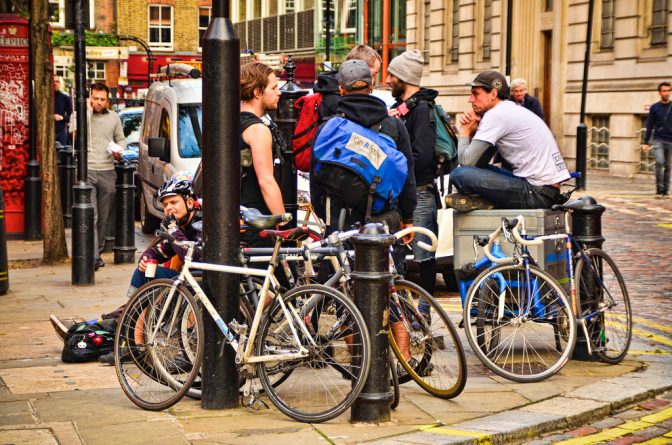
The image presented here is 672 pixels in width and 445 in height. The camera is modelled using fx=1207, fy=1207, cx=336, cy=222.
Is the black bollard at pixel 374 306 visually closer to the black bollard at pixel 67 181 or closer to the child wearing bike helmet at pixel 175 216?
the child wearing bike helmet at pixel 175 216

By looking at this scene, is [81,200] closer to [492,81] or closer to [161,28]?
[492,81]

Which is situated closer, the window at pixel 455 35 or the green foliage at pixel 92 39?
the window at pixel 455 35

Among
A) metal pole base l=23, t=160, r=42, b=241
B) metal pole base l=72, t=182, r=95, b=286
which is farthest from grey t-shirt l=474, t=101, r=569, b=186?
metal pole base l=23, t=160, r=42, b=241

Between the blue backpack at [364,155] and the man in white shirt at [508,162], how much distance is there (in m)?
0.96

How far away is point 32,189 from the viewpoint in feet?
52.9

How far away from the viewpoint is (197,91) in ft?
50.0

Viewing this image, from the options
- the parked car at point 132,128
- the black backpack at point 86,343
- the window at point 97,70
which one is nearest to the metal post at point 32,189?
the parked car at point 132,128

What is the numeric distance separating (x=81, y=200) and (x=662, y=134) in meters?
12.9

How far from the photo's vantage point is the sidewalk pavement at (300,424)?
617cm

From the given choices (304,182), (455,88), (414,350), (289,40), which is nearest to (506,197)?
(414,350)

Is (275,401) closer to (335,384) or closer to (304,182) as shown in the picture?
(335,384)

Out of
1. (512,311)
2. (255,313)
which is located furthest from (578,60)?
Answer: (255,313)

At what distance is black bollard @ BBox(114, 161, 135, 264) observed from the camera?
13.8 meters

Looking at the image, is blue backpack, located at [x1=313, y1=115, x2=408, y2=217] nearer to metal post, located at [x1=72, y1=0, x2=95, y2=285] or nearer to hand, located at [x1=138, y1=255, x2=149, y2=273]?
hand, located at [x1=138, y1=255, x2=149, y2=273]
